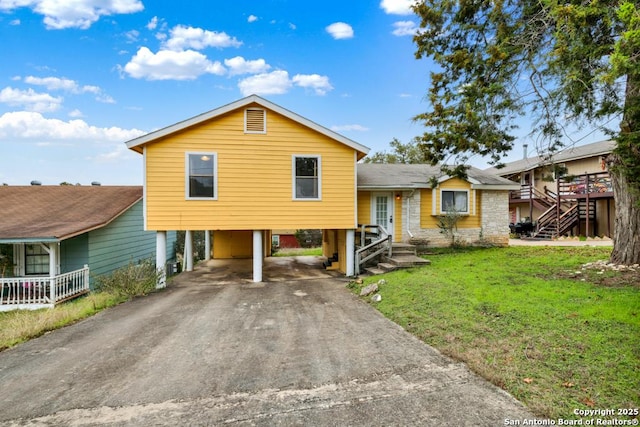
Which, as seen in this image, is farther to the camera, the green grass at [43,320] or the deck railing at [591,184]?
the deck railing at [591,184]

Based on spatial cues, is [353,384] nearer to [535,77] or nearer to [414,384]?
[414,384]

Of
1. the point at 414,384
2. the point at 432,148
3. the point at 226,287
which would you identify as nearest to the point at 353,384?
the point at 414,384

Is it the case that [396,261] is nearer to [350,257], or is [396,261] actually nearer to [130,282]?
[350,257]

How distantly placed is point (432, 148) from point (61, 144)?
69.3ft

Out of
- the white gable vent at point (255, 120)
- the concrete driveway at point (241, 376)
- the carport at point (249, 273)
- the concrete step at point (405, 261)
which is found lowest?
the carport at point (249, 273)

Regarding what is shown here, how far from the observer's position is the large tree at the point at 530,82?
20.5ft

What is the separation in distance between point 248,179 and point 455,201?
919cm

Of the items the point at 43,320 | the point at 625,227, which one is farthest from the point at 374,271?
the point at 43,320

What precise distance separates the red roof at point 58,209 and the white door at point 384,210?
9981 mm

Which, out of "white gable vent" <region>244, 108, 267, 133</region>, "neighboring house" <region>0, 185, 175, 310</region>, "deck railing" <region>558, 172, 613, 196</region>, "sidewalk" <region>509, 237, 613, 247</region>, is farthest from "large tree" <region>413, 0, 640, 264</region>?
"neighboring house" <region>0, 185, 175, 310</region>

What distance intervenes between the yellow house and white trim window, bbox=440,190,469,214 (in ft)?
17.2

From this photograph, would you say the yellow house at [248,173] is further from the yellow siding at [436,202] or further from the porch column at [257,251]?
the yellow siding at [436,202]

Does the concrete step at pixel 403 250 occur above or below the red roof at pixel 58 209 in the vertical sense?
below

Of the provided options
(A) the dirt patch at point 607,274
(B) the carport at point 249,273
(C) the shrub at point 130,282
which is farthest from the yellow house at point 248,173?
(A) the dirt patch at point 607,274
